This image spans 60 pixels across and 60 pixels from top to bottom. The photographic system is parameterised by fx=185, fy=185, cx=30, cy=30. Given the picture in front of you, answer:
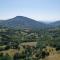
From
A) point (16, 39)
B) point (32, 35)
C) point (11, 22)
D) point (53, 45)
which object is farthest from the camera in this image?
point (11, 22)

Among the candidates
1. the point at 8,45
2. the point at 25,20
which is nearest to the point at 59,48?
the point at 8,45

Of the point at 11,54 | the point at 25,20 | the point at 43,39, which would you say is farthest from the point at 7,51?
the point at 25,20

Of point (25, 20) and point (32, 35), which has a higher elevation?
point (25, 20)

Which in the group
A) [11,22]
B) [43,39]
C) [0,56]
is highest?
[11,22]

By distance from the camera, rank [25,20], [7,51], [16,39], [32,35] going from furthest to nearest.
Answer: [25,20], [32,35], [16,39], [7,51]

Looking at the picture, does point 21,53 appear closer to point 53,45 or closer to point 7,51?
point 7,51

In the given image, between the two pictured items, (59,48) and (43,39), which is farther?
A: (43,39)

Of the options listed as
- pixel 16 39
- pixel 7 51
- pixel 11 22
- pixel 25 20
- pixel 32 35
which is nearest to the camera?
pixel 7 51

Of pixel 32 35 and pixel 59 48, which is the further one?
pixel 32 35

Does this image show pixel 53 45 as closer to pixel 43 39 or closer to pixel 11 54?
pixel 43 39
